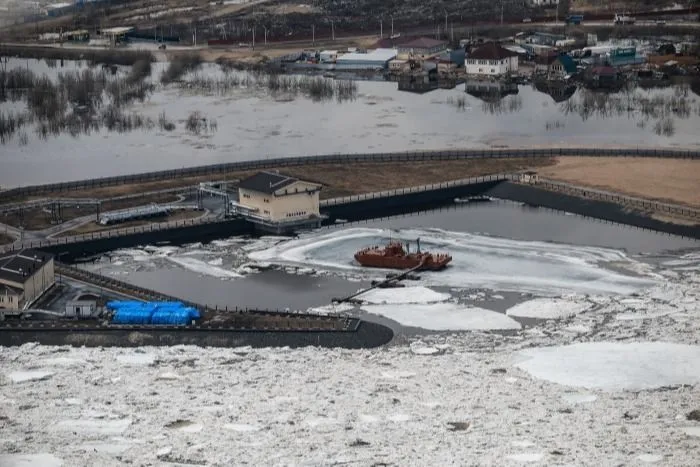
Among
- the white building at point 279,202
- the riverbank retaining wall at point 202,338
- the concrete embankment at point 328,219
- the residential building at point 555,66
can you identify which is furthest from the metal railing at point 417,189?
the residential building at point 555,66

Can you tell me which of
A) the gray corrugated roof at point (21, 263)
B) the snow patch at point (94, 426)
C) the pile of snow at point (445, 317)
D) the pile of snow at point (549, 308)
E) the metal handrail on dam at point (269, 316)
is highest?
the gray corrugated roof at point (21, 263)

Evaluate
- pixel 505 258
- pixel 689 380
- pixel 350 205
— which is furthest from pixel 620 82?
pixel 689 380

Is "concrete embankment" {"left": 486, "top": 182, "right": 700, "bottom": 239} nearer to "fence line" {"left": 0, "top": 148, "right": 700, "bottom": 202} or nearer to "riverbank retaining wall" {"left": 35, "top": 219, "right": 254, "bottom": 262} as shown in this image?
"fence line" {"left": 0, "top": 148, "right": 700, "bottom": 202}

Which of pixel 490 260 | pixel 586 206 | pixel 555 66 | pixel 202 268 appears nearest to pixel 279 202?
pixel 202 268

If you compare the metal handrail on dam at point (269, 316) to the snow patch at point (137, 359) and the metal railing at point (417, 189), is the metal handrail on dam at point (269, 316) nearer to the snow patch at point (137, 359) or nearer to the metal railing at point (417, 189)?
the snow patch at point (137, 359)

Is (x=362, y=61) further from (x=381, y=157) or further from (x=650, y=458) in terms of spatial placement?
(x=650, y=458)

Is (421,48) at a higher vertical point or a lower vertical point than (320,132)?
higher
